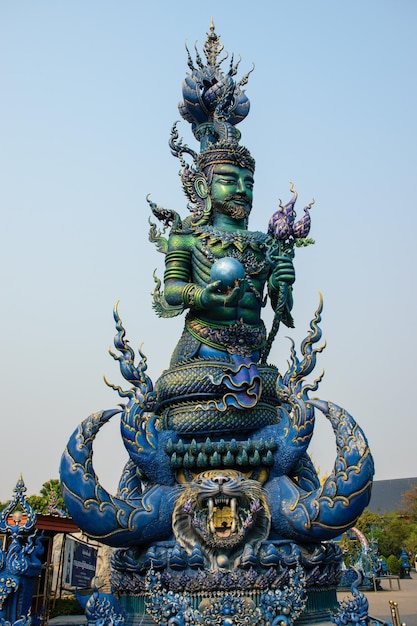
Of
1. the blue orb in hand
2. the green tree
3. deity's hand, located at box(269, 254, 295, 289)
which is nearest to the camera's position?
the blue orb in hand

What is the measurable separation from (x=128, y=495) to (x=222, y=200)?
15.0ft

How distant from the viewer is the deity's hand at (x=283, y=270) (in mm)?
9164

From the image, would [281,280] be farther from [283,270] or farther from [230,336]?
[230,336]

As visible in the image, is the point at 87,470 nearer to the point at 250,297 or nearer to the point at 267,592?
the point at 267,592

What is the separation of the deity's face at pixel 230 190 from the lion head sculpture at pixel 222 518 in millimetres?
4156

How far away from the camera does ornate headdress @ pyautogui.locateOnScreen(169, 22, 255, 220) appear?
9.79 meters

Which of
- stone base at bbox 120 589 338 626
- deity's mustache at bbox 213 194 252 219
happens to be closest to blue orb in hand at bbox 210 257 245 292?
deity's mustache at bbox 213 194 252 219

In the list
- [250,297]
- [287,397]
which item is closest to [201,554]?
[287,397]

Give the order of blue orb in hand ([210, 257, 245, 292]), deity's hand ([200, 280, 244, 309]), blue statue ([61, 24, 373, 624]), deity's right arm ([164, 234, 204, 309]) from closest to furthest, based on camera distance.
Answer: blue statue ([61, 24, 373, 624]) < blue orb in hand ([210, 257, 245, 292]) < deity's hand ([200, 280, 244, 309]) < deity's right arm ([164, 234, 204, 309])

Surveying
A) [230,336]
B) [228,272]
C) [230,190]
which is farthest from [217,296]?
[230,190]

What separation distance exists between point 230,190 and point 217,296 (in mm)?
2081

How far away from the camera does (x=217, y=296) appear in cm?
844

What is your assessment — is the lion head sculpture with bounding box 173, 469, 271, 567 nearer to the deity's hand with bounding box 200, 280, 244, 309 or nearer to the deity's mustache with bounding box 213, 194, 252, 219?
the deity's hand with bounding box 200, 280, 244, 309

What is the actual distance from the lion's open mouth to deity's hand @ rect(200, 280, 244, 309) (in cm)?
255
